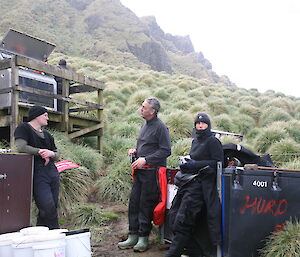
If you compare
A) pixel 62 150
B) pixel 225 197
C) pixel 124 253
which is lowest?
pixel 124 253

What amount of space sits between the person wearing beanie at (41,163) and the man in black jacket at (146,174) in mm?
1074

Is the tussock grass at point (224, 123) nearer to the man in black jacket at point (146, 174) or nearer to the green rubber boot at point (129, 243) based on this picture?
the man in black jacket at point (146, 174)

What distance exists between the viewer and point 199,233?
3977 millimetres

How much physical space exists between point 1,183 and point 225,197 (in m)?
2.37

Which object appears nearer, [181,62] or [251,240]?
[251,240]

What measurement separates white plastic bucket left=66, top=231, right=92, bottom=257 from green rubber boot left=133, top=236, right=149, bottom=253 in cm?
127

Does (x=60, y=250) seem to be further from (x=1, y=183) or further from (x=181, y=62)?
(x=181, y=62)

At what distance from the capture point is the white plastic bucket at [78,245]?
320cm

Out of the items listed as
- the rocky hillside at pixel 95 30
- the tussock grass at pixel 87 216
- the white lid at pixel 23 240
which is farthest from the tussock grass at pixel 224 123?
the rocky hillside at pixel 95 30

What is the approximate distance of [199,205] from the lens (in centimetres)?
387

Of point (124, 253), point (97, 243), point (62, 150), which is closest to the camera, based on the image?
point (124, 253)

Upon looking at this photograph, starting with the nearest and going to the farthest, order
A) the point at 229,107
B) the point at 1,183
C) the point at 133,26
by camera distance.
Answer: the point at 1,183 → the point at 229,107 → the point at 133,26

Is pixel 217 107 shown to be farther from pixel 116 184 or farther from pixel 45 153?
pixel 45 153

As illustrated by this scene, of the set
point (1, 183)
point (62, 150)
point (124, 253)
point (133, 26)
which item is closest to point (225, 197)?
point (124, 253)
